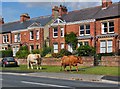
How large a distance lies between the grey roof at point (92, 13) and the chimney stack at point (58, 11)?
4.69 ft

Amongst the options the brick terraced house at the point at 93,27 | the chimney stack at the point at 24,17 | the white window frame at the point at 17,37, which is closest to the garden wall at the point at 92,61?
the brick terraced house at the point at 93,27

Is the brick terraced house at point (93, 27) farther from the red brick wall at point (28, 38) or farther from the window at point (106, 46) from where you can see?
the red brick wall at point (28, 38)

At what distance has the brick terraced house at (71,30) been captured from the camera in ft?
151

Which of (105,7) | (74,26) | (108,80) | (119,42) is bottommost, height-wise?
(108,80)

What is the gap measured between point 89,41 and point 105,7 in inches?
278

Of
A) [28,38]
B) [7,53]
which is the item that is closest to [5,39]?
[7,53]

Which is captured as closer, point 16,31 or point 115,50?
point 115,50

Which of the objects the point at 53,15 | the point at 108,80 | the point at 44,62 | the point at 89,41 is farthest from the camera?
the point at 53,15

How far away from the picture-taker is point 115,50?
145 ft

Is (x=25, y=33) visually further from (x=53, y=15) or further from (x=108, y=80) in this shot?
(x=108, y=80)

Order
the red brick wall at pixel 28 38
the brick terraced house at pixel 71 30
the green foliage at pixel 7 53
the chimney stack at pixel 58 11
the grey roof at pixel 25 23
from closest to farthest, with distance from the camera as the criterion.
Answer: the brick terraced house at pixel 71 30 < the red brick wall at pixel 28 38 < the green foliage at pixel 7 53 < the chimney stack at pixel 58 11 < the grey roof at pixel 25 23

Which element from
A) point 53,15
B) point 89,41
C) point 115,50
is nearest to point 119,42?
point 115,50

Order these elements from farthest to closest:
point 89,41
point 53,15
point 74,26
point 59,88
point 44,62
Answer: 1. point 53,15
2. point 74,26
3. point 89,41
4. point 44,62
5. point 59,88

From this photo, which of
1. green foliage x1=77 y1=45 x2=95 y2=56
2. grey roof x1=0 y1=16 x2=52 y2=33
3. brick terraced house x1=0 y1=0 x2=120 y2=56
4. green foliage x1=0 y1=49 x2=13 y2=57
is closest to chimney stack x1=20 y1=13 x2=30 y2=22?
brick terraced house x1=0 y1=0 x2=120 y2=56
